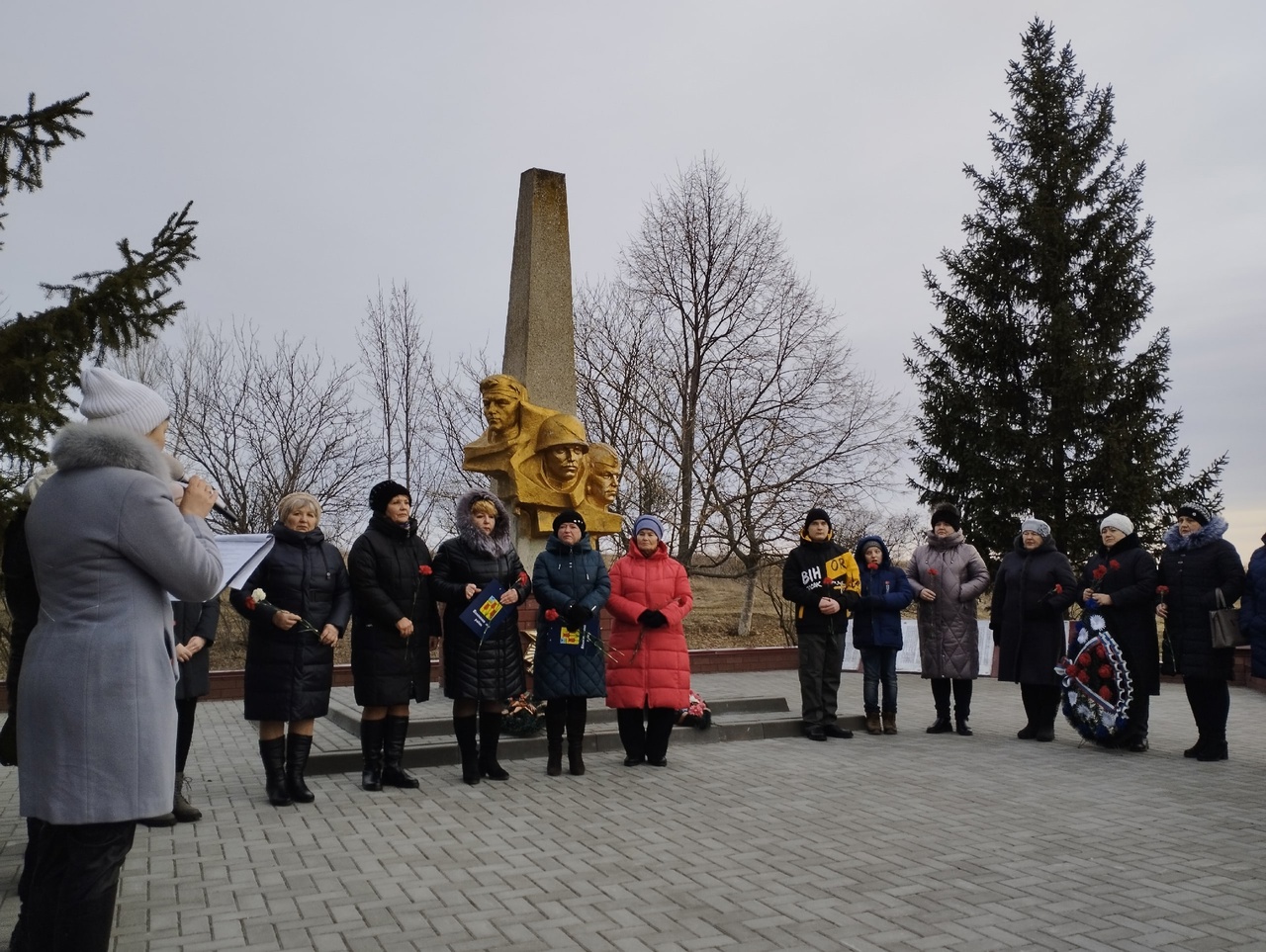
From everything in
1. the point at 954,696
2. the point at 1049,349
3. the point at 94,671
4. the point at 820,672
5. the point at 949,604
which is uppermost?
the point at 1049,349

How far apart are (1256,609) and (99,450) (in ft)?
26.3

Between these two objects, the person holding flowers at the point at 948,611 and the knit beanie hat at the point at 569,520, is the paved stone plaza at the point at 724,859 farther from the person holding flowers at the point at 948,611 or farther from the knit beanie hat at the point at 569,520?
the knit beanie hat at the point at 569,520

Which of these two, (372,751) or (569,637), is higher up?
(569,637)

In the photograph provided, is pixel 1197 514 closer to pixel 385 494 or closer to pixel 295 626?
pixel 385 494

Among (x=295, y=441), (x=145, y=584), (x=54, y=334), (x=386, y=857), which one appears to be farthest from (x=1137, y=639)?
(x=295, y=441)

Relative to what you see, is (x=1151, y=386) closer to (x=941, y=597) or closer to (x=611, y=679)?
(x=941, y=597)

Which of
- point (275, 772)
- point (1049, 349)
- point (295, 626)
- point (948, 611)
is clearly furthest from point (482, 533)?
point (1049, 349)

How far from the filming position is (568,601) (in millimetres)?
7828

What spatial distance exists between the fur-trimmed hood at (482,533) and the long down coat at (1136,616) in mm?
4883

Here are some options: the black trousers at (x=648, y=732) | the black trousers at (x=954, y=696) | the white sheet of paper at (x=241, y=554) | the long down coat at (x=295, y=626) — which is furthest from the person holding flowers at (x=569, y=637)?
the black trousers at (x=954, y=696)

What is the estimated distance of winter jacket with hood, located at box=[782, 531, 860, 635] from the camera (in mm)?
9500

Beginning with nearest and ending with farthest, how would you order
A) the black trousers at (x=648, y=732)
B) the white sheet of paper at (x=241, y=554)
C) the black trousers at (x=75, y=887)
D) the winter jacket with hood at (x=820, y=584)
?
1. the black trousers at (x=75, y=887)
2. the white sheet of paper at (x=241, y=554)
3. the black trousers at (x=648, y=732)
4. the winter jacket with hood at (x=820, y=584)

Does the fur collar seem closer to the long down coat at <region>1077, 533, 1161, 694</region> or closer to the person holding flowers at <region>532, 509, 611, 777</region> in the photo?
the person holding flowers at <region>532, 509, 611, 777</region>

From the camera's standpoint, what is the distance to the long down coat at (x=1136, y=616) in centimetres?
909
